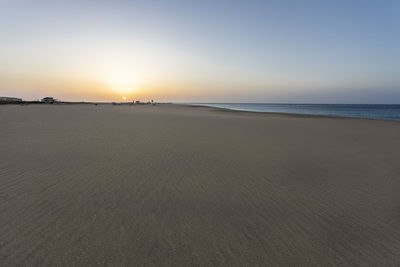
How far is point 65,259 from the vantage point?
97.3 inches

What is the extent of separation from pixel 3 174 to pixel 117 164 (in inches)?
102

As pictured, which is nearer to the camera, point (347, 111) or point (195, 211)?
point (195, 211)

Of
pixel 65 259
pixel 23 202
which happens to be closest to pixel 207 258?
pixel 65 259

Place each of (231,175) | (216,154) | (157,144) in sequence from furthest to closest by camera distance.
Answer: (157,144), (216,154), (231,175)

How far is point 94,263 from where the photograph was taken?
2.42 meters

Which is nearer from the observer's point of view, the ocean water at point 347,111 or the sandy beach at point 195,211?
the sandy beach at point 195,211

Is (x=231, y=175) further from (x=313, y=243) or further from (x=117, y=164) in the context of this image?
(x=117, y=164)

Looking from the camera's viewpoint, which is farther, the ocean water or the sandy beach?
the ocean water

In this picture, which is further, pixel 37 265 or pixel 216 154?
pixel 216 154

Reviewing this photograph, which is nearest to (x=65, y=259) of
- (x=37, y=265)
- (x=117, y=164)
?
(x=37, y=265)

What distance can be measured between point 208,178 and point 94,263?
3.15 metres

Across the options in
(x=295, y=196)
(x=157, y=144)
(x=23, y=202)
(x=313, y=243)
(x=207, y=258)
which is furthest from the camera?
(x=157, y=144)

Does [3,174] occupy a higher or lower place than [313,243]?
higher

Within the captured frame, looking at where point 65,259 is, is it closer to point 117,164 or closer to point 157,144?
point 117,164
